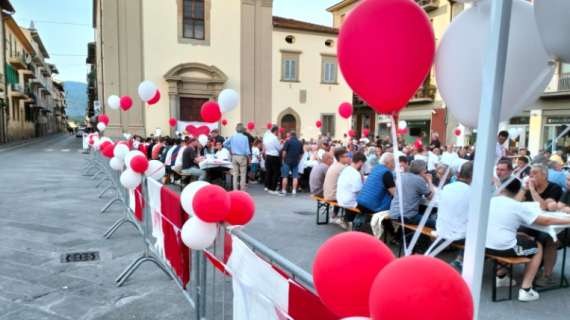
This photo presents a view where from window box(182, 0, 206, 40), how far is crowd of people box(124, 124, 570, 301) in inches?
499

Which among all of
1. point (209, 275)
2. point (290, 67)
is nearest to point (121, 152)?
point (209, 275)

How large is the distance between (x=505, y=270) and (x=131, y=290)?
373 centimetres

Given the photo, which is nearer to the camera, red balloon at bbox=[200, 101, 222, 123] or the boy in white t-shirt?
red balloon at bbox=[200, 101, 222, 123]

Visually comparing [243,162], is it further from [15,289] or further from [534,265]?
[534,265]

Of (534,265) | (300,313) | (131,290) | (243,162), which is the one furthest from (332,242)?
(243,162)

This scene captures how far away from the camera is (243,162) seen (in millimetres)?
9359

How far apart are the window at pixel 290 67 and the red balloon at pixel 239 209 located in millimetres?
20961

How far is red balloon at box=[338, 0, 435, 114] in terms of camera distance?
1439mm

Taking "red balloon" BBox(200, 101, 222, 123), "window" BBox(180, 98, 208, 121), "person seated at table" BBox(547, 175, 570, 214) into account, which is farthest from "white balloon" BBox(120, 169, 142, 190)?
"window" BBox(180, 98, 208, 121)

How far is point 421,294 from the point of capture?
881 millimetres

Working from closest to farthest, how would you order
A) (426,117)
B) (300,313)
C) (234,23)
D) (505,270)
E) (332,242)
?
(332,242)
(300,313)
(505,270)
(234,23)
(426,117)

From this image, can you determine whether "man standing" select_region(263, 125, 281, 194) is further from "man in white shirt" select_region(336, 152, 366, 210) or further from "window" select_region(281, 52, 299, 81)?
"window" select_region(281, 52, 299, 81)

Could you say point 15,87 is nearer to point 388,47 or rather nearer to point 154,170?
point 154,170

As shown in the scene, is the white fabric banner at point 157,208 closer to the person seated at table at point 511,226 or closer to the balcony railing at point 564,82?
the person seated at table at point 511,226
